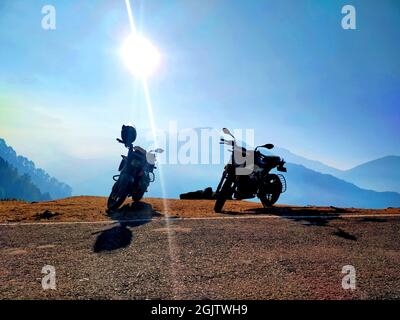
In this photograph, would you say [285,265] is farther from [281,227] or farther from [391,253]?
[281,227]

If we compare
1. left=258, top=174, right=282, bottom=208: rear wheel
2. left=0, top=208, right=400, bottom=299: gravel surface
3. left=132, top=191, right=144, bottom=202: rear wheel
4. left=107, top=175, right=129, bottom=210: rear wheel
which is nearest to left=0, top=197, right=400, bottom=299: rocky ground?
left=0, top=208, right=400, bottom=299: gravel surface

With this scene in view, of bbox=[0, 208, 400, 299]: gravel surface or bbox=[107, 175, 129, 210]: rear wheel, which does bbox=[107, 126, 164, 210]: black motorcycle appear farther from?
bbox=[0, 208, 400, 299]: gravel surface

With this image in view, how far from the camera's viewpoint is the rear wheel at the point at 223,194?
12.3 m

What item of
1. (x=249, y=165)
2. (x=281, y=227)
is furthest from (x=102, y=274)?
(x=249, y=165)

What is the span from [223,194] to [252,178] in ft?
4.56

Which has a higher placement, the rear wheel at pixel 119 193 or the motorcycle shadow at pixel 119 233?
the rear wheel at pixel 119 193

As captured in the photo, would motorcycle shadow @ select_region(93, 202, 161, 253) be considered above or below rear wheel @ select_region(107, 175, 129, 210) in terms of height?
below

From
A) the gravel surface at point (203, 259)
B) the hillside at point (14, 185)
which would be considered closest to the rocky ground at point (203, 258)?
the gravel surface at point (203, 259)

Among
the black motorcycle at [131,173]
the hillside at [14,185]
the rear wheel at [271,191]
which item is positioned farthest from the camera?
the hillside at [14,185]

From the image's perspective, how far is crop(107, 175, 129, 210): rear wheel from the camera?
12.0 meters

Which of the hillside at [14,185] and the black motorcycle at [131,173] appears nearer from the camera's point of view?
the black motorcycle at [131,173]

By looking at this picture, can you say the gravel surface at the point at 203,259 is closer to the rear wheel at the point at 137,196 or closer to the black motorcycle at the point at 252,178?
the black motorcycle at the point at 252,178

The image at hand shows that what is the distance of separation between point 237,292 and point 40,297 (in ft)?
7.49

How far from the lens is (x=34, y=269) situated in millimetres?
4953
